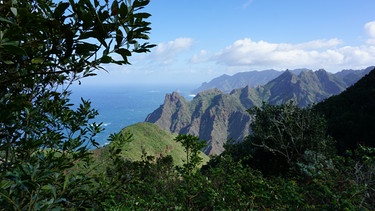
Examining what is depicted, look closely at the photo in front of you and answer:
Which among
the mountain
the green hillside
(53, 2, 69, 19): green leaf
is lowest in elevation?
the green hillside

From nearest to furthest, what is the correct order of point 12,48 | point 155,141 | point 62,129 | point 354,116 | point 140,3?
1. point 12,48
2. point 140,3
3. point 62,129
4. point 354,116
5. point 155,141

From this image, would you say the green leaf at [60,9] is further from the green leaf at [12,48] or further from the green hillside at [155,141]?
the green hillside at [155,141]

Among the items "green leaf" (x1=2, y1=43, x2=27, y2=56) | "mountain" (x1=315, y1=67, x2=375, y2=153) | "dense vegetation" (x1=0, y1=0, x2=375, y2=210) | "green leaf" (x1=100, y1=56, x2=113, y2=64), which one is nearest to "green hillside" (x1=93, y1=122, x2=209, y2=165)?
"mountain" (x1=315, y1=67, x2=375, y2=153)

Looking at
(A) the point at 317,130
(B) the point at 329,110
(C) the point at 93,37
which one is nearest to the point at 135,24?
(C) the point at 93,37

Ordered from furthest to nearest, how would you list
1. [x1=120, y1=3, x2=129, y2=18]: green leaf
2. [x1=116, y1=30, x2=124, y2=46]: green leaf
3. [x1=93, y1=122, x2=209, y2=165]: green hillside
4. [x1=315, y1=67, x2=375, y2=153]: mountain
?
1. [x1=93, y1=122, x2=209, y2=165]: green hillside
2. [x1=315, y1=67, x2=375, y2=153]: mountain
3. [x1=116, y1=30, x2=124, y2=46]: green leaf
4. [x1=120, y1=3, x2=129, y2=18]: green leaf

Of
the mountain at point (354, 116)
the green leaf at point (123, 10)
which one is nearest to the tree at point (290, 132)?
the mountain at point (354, 116)

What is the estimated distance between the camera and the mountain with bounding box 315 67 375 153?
2814 cm

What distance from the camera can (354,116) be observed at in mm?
31766

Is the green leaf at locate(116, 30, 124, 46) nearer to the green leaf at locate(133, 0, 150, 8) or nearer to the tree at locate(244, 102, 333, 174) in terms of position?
the green leaf at locate(133, 0, 150, 8)

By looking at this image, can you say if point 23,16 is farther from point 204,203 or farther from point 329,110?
point 329,110

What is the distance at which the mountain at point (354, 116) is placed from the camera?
2814 centimetres

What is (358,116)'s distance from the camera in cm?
3142

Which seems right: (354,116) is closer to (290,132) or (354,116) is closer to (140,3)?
(290,132)

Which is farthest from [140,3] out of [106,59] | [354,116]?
[354,116]
